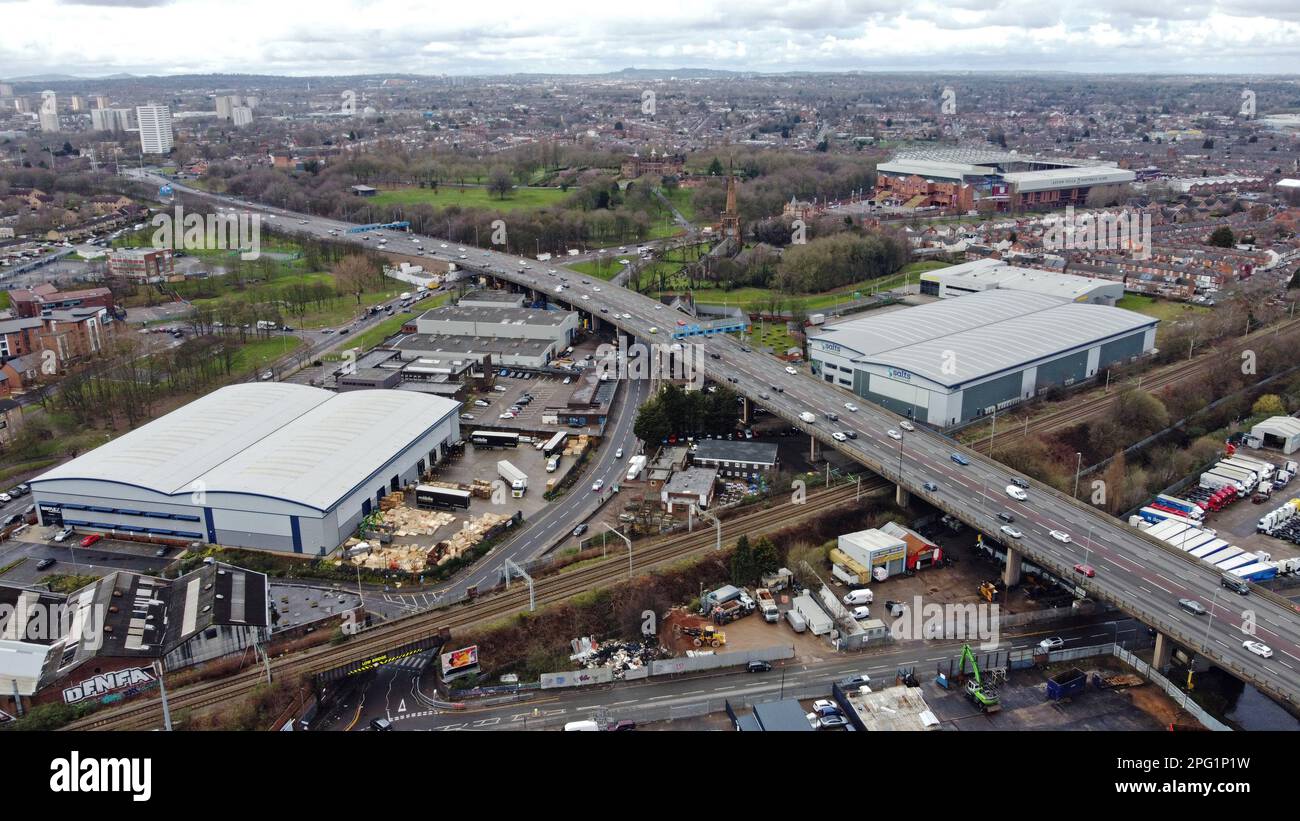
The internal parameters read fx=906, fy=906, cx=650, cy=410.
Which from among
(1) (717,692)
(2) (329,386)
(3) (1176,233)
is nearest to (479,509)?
(1) (717,692)

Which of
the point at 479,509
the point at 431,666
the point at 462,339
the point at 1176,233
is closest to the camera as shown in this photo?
the point at 431,666

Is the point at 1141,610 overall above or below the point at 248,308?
below

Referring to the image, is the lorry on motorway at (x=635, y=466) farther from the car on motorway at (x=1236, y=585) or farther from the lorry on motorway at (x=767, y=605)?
the car on motorway at (x=1236, y=585)

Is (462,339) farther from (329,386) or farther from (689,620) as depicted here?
(689,620)
